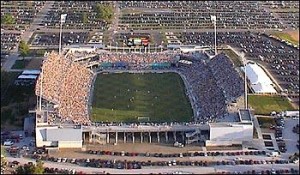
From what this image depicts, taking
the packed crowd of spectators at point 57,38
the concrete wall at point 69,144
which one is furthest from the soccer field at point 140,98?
the packed crowd of spectators at point 57,38

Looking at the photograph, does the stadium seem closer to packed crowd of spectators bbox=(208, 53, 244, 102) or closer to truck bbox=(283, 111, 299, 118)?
packed crowd of spectators bbox=(208, 53, 244, 102)

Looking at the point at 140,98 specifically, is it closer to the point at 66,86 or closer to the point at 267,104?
the point at 66,86

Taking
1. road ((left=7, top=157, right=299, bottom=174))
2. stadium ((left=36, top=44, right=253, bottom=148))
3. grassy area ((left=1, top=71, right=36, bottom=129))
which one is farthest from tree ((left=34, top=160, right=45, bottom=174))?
grassy area ((left=1, top=71, right=36, bottom=129))

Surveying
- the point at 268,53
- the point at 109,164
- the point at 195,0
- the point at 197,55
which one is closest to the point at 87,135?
the point at 109,164

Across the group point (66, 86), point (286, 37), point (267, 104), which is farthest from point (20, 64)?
point (286, 37)

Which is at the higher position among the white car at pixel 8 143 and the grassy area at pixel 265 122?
the grassy area at pixel 265 122

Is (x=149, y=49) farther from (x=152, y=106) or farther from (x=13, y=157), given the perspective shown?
(x=13, y=157)

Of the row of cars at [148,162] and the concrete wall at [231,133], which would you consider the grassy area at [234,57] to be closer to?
the concrete wall at [231,133]
